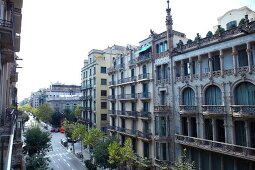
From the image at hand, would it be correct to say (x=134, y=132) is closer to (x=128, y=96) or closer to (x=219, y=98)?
(x=128, y=96)

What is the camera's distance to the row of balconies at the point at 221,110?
20956mm

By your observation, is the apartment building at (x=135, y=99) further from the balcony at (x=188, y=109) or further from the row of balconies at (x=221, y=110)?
the row of balconies at (x=221, y=110)

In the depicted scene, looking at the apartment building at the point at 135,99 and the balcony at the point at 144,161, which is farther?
the apartment building at the point at 135,99

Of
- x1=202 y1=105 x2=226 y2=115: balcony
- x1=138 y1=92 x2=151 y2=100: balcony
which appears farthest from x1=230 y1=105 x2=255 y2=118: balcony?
x1=138 y1=92 x2=151 y2=100: balcony

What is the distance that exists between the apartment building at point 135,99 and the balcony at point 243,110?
14.3 meters

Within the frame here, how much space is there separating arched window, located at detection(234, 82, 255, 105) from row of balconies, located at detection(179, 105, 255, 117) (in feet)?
2.47

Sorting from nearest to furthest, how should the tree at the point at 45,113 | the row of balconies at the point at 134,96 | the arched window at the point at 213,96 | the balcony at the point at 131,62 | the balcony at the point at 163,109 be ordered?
the arched window at the point at 213,96 < the balcony at the point at 163,109 < the row of balconies at the point at 134,96 < the balcony at the point at 131,62 < the tree at the point at 45,113

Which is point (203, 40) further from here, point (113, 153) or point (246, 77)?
point (113, 153)

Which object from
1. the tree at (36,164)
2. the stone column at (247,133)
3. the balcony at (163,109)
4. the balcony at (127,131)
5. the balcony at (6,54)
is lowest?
the tree at (36,164)

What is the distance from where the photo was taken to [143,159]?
34.5 metres

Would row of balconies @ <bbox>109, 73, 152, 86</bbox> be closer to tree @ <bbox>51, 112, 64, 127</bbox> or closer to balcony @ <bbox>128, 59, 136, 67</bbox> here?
balcony @ <bbox>128, 59, 136, 67</bbox>

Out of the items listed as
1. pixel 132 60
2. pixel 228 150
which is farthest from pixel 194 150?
pixel 132 60

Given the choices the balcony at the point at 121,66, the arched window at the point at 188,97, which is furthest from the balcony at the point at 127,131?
the arched window at the point at 188,97

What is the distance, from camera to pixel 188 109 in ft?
91.9
